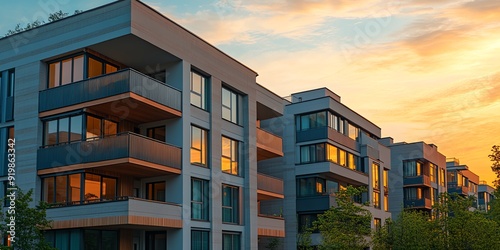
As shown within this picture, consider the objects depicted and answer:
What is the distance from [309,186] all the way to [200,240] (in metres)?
21.8

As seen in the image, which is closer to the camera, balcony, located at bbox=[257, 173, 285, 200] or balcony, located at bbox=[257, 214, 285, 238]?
balcony, located at bbox=[257, 214, 285, 238]

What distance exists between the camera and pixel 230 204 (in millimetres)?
40188

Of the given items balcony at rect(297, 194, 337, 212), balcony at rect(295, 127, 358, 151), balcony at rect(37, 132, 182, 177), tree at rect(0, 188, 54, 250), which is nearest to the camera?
tree at rect(0, 188, 54, 250)

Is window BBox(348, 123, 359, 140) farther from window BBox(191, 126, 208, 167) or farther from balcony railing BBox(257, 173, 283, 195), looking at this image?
window BBox(191, 126, 208, 167)

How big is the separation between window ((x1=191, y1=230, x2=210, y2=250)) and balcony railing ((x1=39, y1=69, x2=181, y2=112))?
7.08m

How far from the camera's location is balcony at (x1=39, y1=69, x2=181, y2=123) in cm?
3188

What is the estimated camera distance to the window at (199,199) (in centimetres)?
3616

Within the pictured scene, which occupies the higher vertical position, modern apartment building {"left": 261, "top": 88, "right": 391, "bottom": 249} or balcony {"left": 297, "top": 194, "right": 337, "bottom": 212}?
modern apartment building {"left": 261, "top": 88, "right": 391, "bottom": 249}

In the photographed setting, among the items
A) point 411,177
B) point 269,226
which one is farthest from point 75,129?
point 411,177

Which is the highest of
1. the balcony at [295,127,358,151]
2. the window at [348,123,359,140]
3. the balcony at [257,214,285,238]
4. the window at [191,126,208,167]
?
the window at [348,123,359,140]

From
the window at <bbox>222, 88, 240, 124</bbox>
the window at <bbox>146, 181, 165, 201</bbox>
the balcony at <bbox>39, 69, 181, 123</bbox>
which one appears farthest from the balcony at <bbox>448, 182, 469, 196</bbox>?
the balcony at <bbox>39, 69, 181, 123</bbox>

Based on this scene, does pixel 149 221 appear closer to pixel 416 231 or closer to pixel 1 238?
pixel 1 238

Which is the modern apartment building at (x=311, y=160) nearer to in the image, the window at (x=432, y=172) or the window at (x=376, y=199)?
the window at (x=376, y=199)

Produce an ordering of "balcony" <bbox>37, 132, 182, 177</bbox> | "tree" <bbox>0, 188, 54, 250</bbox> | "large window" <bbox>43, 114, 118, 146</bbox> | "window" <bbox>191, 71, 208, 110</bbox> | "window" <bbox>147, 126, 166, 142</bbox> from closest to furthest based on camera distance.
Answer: "tree" <bbox>0, 188, 54, 250</bbox> → "balcony" <bbox>37, 132, 182, 177</bbox> → "large window" <bbox>43, 114, 118, 146</bbox> → "window" <bbox>147, 126, 166, 142</bbox> → "window" <bbox>191, 71, 208, 110</bbox>
